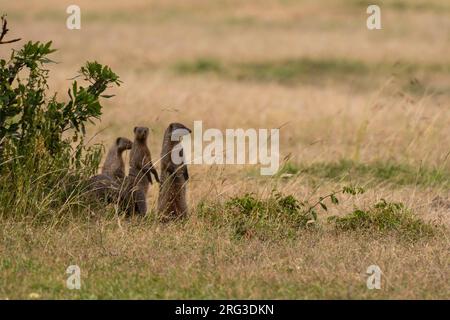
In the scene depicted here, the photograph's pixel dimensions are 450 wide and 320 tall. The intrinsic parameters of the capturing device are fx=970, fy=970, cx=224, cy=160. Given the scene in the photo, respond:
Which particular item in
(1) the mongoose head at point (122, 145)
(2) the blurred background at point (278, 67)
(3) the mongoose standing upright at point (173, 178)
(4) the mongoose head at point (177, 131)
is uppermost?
(2) the blurred background at point (278, 67)

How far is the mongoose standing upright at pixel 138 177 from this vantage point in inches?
376

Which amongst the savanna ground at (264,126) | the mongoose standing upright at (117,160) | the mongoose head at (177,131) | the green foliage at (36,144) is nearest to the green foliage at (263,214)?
the savanna ground at (264,126)

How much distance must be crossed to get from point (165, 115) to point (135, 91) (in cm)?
176

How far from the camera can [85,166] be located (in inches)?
376

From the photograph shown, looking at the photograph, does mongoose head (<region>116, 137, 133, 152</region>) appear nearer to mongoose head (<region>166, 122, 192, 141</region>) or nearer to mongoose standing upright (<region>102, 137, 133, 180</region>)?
mongoose standing upright (<region>102, 137, 133, 180</region>)

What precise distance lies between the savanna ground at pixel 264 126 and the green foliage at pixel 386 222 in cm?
7

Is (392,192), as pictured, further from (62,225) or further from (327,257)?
(62,225)

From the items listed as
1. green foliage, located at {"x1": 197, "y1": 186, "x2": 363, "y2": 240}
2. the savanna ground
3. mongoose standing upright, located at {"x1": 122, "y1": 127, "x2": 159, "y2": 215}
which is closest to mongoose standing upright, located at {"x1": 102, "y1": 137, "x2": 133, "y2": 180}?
mongoose standing upright, located at {"x1": 122, "y1": 127, "x2": 159, "y2": 215}

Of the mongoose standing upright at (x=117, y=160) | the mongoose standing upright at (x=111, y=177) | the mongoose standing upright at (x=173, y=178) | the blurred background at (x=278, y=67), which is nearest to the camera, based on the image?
the mongoose standing upright at (x=111, y=177)

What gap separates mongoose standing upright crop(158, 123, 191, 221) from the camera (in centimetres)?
952

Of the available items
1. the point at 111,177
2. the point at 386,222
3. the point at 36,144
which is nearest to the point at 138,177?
the point at 111,177

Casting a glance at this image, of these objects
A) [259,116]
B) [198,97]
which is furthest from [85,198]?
[198,97]

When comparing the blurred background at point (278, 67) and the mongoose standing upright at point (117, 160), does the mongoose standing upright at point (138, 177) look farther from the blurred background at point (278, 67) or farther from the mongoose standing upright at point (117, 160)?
the blurred background at point (278, 67)

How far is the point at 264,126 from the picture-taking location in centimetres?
1639
